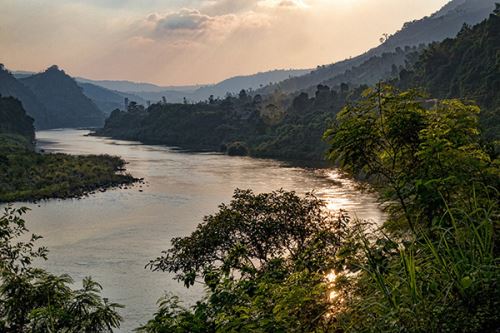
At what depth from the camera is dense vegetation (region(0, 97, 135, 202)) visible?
58250 mm

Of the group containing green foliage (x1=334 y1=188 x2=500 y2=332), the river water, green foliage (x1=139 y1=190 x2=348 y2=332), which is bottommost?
the river water

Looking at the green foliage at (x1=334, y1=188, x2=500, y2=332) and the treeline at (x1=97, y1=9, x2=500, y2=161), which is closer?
the green foliage at (x1=334, y1=188, x2=500, y2=332)

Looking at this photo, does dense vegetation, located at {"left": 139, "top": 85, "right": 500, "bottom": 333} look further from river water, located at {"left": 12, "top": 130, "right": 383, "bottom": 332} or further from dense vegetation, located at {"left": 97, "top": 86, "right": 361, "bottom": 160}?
dense vegetation, located at {"left": 97, "top": 86, "right": 361, "bottom": 160}

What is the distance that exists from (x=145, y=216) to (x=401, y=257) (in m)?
42.8

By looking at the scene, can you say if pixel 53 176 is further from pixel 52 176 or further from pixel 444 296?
pixel 444 296

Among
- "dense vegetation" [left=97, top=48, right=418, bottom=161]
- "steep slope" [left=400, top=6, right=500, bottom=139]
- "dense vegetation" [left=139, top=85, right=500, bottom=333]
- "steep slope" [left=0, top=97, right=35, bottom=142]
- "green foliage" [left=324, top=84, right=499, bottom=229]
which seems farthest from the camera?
"steep slope" [left=0, top=97, right=35, bottom=142]

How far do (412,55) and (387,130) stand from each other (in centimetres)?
15929

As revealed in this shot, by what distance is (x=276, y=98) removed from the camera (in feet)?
556

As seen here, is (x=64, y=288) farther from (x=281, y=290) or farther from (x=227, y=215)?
(x=227, y=215)

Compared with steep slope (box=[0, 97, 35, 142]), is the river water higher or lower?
lower

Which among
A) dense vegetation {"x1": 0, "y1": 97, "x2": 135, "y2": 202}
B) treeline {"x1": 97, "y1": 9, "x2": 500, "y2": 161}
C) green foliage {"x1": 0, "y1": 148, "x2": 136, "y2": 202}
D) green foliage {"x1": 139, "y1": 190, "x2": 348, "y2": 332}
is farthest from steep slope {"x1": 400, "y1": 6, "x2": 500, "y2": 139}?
dense vegetation {"x1": 0, "y1": 97, "x2": 135, "y2": 202}

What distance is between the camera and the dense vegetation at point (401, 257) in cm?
503

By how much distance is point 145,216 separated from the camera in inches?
1826

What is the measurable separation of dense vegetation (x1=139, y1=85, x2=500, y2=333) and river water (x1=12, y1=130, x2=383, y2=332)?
236 inches
